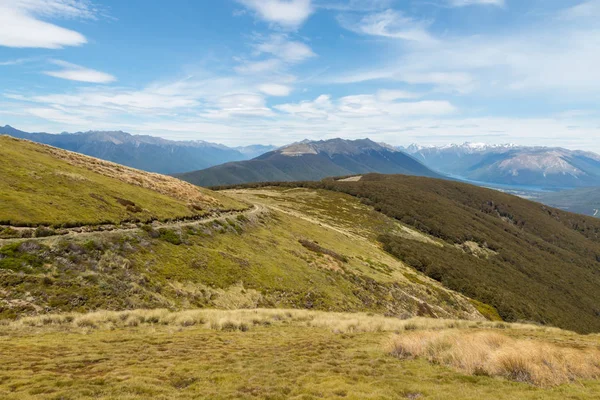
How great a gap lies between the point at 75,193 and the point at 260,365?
131 ft

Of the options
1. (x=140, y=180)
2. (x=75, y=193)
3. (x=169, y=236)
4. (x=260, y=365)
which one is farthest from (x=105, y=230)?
(x=140, y=180)

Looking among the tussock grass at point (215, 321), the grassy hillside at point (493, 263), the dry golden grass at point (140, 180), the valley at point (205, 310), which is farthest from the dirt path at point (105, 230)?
the grassy hillside at point (493, 263)

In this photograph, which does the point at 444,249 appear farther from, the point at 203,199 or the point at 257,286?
the point at 257,286

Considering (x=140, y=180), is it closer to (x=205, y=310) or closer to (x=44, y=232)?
(x=44, y=232)

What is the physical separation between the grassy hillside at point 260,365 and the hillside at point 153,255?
6.21 metres

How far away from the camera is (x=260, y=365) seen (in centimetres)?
1587

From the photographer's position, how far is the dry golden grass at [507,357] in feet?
46.1

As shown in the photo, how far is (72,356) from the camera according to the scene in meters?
15.4

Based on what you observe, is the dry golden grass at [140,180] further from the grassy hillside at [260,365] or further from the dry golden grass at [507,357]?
the dry golden grass at [507,357]

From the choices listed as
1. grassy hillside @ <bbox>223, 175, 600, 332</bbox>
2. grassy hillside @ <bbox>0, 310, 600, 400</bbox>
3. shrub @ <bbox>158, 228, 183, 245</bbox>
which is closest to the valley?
grassy hillside @ <bbox>0, 310, 600, 400</bbox>

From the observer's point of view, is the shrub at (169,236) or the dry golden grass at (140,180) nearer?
the shrub at (169,236)

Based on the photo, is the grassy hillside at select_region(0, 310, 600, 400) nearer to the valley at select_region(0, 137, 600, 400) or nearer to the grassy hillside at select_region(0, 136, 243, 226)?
the valley at select_region(0, 137, 600, 400)

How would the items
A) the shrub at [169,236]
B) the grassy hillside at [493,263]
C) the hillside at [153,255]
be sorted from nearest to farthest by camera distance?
the hillside at [153,255] → the shrub at [169,236] → the grassy hillside at [493,263]

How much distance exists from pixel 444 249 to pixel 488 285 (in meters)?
27.1
